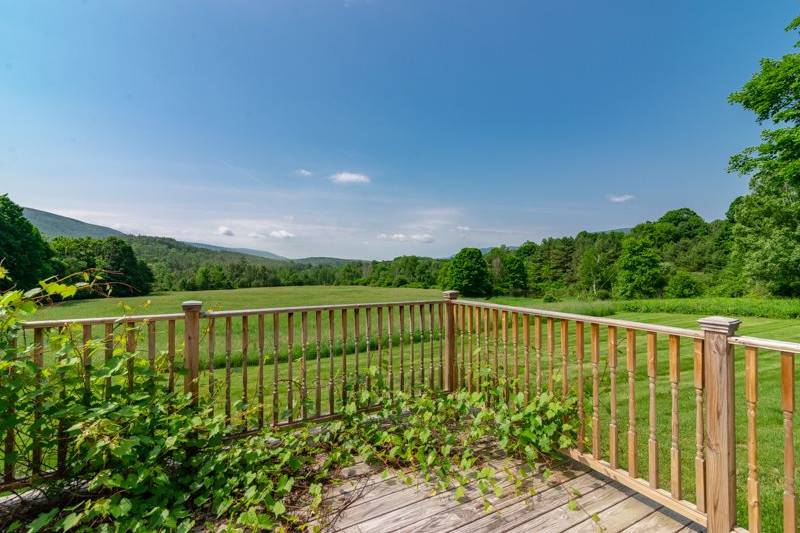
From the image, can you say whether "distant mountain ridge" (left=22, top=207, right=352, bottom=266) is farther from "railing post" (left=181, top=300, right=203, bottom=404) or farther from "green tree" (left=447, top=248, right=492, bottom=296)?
"railing post" (left=181, top=300, right=203, bottom=404)

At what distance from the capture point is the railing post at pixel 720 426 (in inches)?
60.2

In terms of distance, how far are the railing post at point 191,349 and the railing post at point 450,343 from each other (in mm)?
2405

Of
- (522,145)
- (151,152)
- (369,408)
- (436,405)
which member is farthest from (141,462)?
(522,145)

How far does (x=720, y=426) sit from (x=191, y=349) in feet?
10.8

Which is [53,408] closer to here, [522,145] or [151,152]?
[151,152]

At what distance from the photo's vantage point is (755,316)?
42.7 ft

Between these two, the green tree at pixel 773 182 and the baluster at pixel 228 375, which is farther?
the green tree at pixel 773 182

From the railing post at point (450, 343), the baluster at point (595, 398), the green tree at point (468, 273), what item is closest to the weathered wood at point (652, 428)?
the baluster at point (595, 398)

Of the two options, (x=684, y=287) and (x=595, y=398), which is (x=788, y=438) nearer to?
(x=595, y=398)

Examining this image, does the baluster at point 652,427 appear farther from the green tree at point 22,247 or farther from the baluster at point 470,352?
the green tree at point 22,247

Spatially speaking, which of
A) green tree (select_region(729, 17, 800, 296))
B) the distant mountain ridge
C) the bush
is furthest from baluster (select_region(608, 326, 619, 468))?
the distant mountain ridge

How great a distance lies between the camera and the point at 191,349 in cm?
245

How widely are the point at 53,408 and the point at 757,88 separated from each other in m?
21.4

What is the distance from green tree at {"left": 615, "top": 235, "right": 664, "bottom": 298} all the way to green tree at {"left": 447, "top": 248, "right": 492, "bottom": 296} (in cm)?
1154
